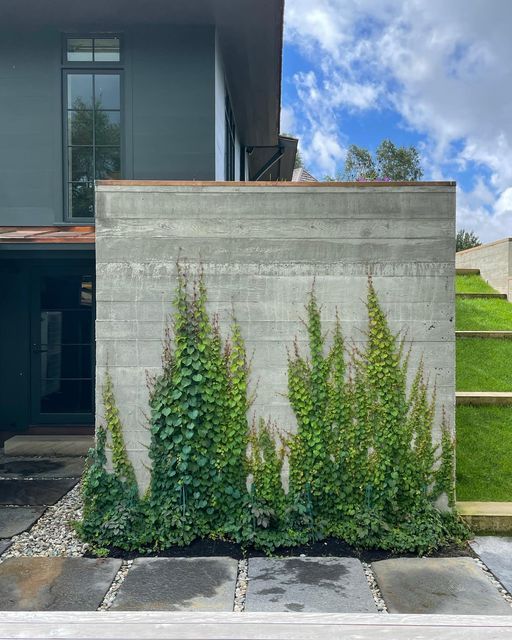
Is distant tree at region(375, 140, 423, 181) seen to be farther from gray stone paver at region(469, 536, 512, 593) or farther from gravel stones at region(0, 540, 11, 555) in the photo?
gravel stones at region(0, 540, 11, 555)

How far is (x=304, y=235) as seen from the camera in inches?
195

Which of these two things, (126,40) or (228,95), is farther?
(228,95)

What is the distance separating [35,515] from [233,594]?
2396mm

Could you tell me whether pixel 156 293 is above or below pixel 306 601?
above

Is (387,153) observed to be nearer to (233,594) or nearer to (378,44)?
(378,44)

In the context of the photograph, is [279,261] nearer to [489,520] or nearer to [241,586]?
[241,586]

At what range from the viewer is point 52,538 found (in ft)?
15.8

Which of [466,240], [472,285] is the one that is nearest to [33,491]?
[472,285]

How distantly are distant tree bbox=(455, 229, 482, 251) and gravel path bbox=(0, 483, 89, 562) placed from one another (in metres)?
31.0

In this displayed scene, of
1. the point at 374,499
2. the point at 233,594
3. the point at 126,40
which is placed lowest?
the point at 233,594

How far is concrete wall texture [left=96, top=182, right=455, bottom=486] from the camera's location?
16.2 ft

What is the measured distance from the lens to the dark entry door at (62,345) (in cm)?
804

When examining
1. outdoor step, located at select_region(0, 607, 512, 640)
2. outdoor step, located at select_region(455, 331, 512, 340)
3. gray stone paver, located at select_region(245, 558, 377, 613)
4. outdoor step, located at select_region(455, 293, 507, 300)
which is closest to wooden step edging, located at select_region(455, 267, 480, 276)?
outdoor step, located at select_region(455, 293, 507, 300)

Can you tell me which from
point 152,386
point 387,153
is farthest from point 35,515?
point 387,153
